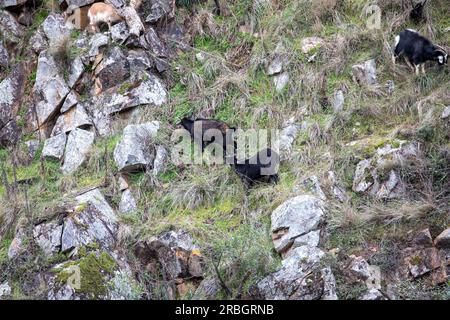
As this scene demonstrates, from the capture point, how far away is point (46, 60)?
10969mm

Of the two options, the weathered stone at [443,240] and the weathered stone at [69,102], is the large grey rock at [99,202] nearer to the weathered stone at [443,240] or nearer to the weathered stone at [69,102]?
the weathered stone at [69,102]

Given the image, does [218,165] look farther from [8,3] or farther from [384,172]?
[8,3]

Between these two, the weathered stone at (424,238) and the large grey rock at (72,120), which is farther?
the large grey rock at (72,120)

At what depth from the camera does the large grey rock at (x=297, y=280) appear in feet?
22.2

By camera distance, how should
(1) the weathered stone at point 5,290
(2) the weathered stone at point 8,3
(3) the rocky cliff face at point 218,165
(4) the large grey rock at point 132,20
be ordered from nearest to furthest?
(3) the rocky cliff face at point 218,165 < (1) the weathered stone at point 5,290 < (4) the large grey rock at point 132,20 < (2) the weathered stone at point 8,3

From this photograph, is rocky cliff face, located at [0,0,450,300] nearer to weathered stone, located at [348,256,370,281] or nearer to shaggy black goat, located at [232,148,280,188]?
weathered stone, located at [348,256,370,281]

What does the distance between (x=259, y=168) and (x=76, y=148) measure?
3.06 metres

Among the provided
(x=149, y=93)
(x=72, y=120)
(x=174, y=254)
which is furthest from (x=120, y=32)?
(x=174, y=254)

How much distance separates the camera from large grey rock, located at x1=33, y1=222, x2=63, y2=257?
795cm

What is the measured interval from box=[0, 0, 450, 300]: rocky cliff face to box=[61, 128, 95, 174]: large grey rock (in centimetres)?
3

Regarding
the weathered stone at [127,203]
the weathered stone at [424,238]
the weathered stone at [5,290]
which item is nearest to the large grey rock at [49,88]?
the weathered stone at [127,203]

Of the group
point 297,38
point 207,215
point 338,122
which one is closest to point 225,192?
point 207,215

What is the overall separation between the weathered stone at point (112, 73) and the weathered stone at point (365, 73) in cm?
392

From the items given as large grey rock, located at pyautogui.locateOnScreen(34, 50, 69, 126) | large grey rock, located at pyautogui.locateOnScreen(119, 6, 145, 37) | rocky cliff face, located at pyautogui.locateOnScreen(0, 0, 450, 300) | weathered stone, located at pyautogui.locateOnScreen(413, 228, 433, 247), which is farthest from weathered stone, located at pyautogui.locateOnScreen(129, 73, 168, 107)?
weathered stone, located at pyautogui.locateOnScreen(413, 228, 433, 247)
